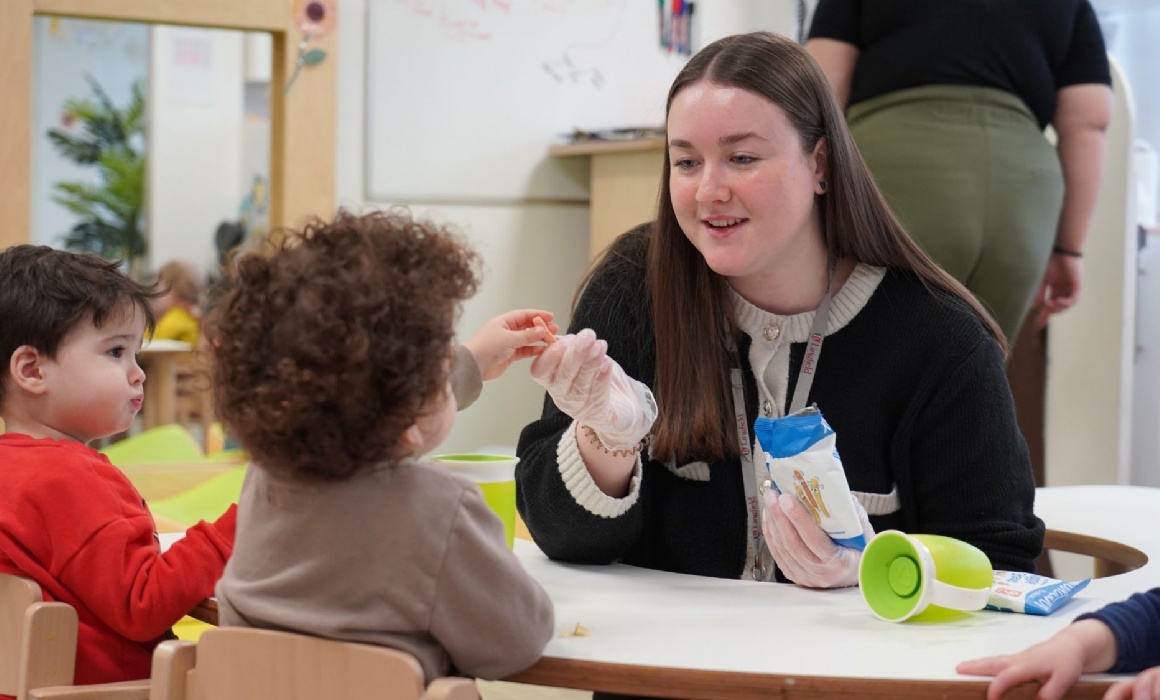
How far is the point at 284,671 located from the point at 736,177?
0.84 m

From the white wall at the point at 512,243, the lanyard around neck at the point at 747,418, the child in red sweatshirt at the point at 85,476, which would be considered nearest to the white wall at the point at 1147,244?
the white wall at the point at 512,243

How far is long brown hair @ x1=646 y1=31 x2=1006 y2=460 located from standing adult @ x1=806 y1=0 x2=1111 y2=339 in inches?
41.1

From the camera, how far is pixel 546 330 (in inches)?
57.0

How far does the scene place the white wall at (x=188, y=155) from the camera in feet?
26.3

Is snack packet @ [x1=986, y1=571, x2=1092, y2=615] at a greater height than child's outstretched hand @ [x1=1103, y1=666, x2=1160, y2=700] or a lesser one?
greater

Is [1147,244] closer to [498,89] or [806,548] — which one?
[498,89]

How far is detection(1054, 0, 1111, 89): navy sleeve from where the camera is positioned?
2809 millimetres

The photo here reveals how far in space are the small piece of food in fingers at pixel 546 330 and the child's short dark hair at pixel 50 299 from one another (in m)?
0.52

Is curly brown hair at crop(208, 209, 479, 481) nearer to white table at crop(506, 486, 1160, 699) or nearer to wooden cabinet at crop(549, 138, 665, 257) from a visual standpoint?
white table at crop(506, 486, 1160, 699)

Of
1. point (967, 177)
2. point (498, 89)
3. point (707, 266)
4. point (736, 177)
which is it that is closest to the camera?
point (736, 177)

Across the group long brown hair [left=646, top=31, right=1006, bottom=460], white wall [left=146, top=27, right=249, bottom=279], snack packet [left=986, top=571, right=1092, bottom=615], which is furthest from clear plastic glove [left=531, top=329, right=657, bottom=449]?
white wall [left=146, top=27, right=249, bottom=279]

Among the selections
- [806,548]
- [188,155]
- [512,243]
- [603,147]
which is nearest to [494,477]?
[806,548]

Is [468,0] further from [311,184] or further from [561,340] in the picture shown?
[561,340]

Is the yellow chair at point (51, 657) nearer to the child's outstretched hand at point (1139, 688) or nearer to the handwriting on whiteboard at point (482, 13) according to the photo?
the child's outstretched hand at point (1139, 688)
